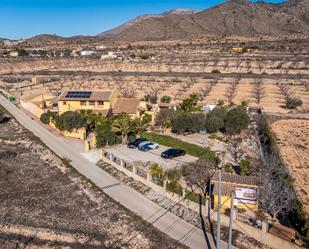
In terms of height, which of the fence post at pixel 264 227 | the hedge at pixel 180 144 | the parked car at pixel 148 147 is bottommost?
the hedge at pixel 180 144

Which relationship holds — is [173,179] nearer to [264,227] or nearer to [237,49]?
[264,227]

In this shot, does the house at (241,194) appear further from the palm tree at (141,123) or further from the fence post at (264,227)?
the palm tree at (141,123)

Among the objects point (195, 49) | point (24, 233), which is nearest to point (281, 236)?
point (24, 233)

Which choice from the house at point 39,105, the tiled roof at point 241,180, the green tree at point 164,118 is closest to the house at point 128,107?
the green tree at point 164,118

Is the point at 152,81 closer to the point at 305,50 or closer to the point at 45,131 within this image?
the point at 45,131

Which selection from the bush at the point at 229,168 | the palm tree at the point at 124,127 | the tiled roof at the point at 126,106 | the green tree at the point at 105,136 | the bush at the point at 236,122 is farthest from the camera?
the tiled roof at the point at 126,106

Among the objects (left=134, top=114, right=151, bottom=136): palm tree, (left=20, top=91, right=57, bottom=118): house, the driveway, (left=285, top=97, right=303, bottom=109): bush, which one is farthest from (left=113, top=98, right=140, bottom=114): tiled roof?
(left=285, top=97, right=303, bottom=109): bush
